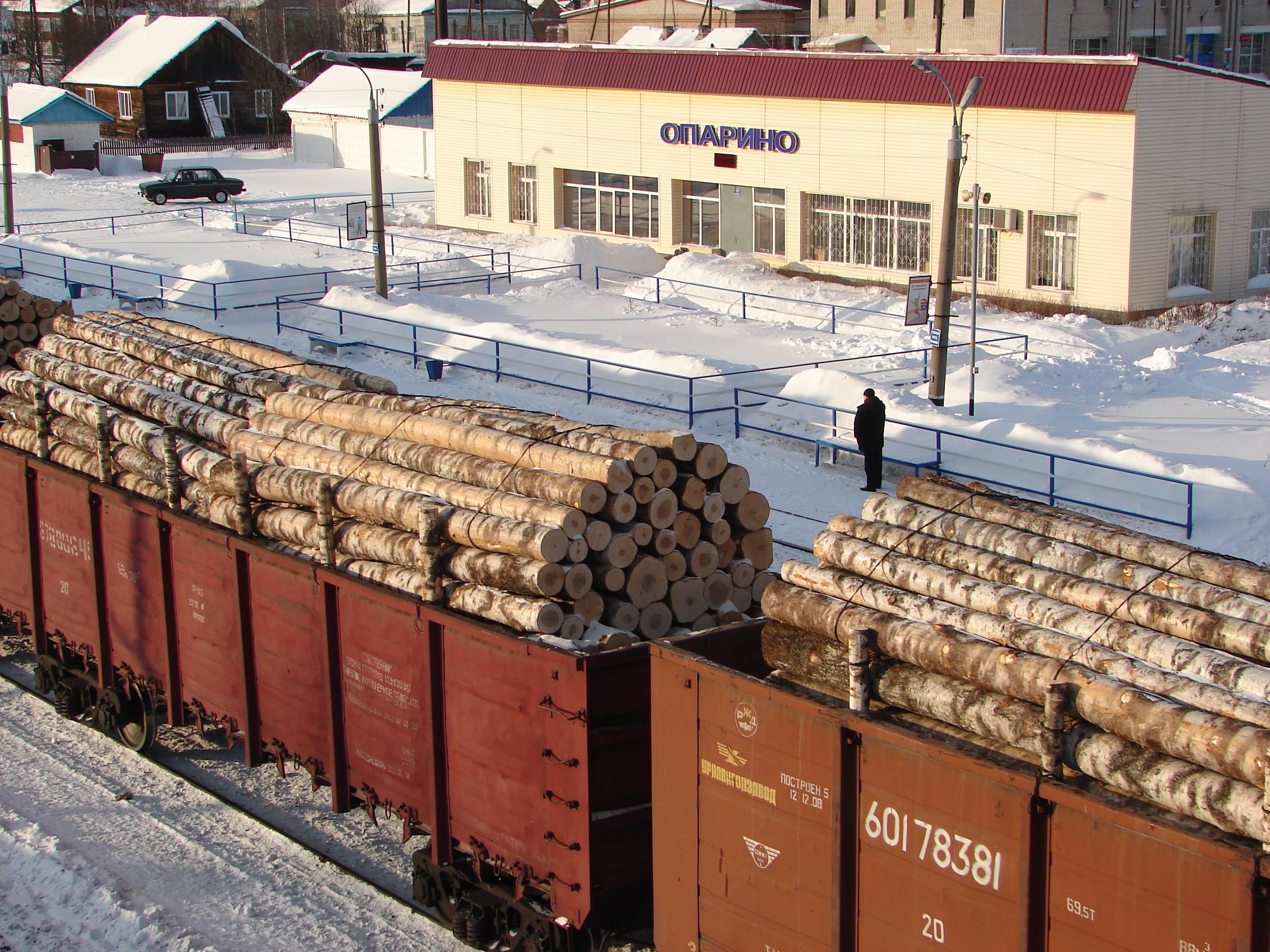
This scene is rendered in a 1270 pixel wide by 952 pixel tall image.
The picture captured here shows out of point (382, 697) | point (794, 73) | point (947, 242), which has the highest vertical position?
point (794, 73)

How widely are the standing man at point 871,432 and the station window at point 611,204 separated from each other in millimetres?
23888

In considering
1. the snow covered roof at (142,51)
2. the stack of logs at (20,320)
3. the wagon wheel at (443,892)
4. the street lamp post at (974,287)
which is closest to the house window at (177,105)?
the snow covered roof at (142,51)

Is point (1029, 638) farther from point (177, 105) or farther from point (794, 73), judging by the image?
point (177, 105)

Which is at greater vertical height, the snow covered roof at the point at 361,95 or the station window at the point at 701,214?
the snow covered roof at the point at 361,95

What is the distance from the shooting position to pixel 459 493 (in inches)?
396

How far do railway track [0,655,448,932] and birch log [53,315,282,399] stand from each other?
11.3 feet

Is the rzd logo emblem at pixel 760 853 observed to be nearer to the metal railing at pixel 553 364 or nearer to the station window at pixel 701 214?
the metal railing at pixel 553 364

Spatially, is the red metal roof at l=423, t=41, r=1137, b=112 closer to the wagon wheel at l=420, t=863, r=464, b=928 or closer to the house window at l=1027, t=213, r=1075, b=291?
the house window at l=1027, t=213, r=1075, b=291

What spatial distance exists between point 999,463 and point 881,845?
51.1 ft

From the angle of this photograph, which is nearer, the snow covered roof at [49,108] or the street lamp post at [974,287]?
the street lamp post at [974,287]

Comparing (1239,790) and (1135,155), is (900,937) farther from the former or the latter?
(1135,155)

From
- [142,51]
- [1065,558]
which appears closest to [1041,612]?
[1065,558]

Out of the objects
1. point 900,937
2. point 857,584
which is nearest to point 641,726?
point 857,584

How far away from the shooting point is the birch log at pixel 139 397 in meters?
12.7
